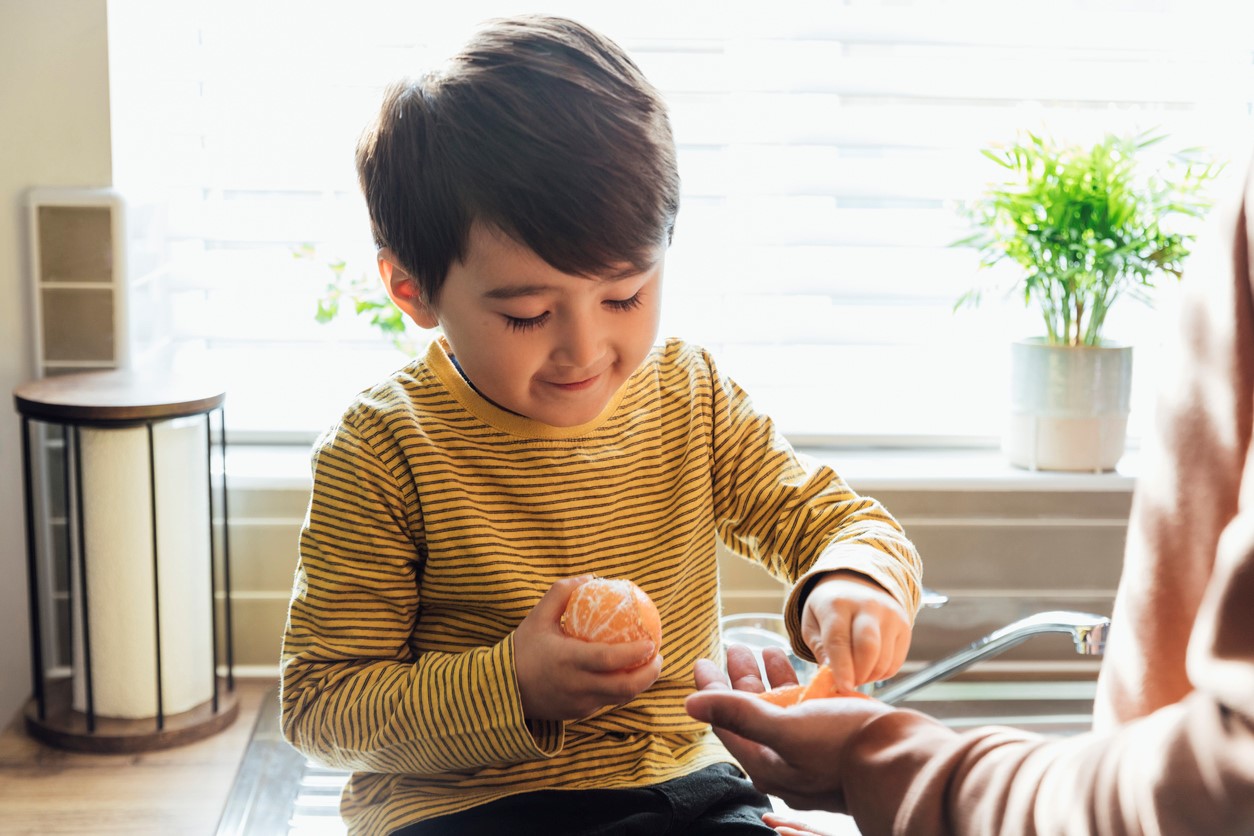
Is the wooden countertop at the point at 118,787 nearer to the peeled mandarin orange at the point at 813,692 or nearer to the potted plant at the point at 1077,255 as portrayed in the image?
the peeled mandarin orange at the point at 813,692

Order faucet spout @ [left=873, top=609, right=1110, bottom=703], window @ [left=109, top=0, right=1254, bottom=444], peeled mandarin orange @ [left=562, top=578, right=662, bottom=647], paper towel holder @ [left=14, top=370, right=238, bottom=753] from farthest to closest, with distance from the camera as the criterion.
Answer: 1. window @ [left=109, top=0, right=1254, bottom=444]
2. paper towel holder @ [left=14, top=370, right=238, bottom=753]
3. faucet spout @ [left=873, top=609, right=1110, bottom=703]
4. peeled mandarin orange @ [left=562, top=578, right=662, bottom=647]

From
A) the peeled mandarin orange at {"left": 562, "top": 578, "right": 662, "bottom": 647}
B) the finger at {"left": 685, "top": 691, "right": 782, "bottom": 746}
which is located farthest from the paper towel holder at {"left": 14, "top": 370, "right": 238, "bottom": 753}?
the finger at {"left": 685, "top": 691, "right": 782, "bottom": 746}

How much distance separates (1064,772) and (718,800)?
15.7 inches

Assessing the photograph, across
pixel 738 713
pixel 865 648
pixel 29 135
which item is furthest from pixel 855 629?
pixel 29 135

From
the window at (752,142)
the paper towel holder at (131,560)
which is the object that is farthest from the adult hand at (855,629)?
the window at (752,142)

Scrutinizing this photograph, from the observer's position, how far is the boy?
2.94ft

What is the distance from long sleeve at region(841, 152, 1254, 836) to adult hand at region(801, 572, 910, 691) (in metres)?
0.10

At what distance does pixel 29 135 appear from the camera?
1679mm

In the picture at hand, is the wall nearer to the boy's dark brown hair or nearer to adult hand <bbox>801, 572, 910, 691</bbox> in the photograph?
the boy's dark brown hair

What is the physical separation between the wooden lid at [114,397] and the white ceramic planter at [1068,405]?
3.67 feet

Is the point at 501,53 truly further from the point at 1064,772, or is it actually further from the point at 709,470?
the point at 1064,772

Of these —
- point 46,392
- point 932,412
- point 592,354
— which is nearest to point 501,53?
point 592,354

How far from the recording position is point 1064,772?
657 mm

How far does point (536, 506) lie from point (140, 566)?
795 millimetres
